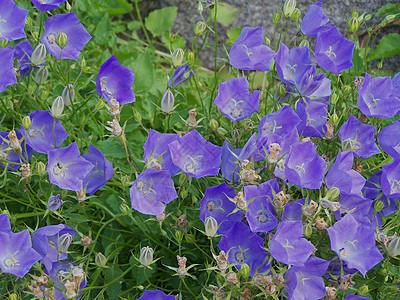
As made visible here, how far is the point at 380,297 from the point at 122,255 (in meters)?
0.92

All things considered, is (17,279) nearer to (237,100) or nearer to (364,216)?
(237,100)

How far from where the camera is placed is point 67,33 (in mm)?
2236

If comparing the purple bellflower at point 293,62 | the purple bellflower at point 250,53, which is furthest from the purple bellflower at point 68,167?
the purple bellflower at point 293,62

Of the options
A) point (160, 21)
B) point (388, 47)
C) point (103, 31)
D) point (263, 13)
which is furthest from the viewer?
point (263, 13)

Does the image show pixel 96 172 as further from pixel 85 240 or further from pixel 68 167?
pixel 85 240

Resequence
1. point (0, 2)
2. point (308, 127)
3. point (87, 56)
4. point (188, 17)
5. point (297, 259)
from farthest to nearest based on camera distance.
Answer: point (188, 17)
point (87, 56)
point (0, 2)
point (308, 127)
point (297, 259)

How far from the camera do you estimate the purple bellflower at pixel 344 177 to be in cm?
165

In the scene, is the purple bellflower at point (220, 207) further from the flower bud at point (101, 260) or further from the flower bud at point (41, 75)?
the flower bud at point (41, 75)

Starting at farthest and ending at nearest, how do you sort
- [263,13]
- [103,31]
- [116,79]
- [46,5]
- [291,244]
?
[263,13]
[103,31]
[116,79]
[46,5]
[291,244]

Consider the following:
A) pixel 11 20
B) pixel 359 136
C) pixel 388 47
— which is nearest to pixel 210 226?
pixel 359 136

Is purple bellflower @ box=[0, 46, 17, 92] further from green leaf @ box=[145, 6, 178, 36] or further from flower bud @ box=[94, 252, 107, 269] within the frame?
green leaf @ box=[145, 6, 178, 36]

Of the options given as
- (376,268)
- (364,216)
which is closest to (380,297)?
(376,268)

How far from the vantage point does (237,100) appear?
1943 mm

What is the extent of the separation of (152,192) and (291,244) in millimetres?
431
